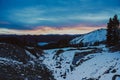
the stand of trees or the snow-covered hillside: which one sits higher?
the stand of trees

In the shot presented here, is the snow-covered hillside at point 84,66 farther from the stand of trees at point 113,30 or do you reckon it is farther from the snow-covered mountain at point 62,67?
the stand of trees at point 113,30

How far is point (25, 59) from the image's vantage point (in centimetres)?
4744

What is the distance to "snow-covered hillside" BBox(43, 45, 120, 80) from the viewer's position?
34406mm

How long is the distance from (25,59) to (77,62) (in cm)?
949

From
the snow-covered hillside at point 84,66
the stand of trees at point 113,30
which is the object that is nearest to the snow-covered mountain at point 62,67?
the snow-covered hillside at point 84,66

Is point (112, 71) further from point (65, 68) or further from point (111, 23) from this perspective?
point (111, 23)

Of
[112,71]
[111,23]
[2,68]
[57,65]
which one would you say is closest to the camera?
[112,71]

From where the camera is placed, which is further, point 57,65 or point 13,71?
point 57,65

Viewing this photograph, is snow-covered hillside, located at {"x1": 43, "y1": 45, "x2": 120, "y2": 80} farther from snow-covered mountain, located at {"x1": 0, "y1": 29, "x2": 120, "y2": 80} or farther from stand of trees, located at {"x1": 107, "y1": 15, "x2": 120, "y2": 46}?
stand of trees, located at {"x1": 107, "y1": 15, "x2": 120, "y2": 46}

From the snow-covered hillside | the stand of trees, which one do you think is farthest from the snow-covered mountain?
the stand of trees

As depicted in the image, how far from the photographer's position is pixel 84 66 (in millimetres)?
42094

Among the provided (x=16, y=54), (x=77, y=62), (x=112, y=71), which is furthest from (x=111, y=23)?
(x=112, y=71)

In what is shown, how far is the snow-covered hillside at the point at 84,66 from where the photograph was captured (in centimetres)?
3441

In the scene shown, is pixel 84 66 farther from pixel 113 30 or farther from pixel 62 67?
pixel 113 30
